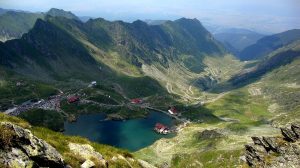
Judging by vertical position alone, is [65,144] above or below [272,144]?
above

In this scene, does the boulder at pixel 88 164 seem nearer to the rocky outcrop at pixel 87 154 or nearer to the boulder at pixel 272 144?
the rocky outcrop at pixel 87 154

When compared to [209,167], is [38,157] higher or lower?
higher

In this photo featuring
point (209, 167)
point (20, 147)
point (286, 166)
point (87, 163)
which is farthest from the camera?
point (209, 167)

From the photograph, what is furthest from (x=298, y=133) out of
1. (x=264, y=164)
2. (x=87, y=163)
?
(x=87, y=163)

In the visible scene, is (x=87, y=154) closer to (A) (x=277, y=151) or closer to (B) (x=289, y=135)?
(A) (x=277, y=151)

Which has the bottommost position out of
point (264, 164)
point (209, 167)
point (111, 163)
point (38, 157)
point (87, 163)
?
point (209, 167)

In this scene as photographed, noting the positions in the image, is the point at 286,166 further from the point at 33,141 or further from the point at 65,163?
the point at 33,141

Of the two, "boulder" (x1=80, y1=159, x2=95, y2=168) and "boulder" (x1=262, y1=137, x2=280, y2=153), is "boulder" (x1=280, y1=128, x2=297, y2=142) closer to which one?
"boulder" (x1=262, y1=137, x2=280, y2=153)

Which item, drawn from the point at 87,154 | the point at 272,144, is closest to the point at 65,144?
the point at 87,154

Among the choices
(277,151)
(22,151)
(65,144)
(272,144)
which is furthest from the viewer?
(272,144)
